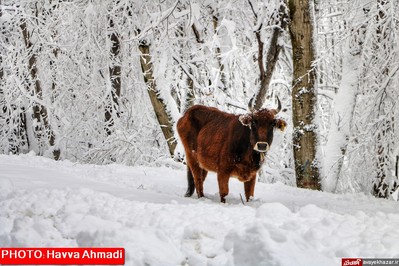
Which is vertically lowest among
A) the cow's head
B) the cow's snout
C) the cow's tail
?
the cow's tail

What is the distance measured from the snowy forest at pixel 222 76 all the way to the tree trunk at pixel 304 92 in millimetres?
20

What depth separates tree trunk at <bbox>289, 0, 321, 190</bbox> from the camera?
990cm

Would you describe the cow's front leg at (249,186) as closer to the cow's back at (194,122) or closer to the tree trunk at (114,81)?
the cow's back at (194,122)

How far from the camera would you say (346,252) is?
3947mm

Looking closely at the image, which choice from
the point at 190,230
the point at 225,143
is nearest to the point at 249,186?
the point at 225,143

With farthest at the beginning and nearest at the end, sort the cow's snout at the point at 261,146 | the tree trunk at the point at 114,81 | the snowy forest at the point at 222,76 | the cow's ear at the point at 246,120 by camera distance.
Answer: the tree trunk at the point at 114,81
the snowy forest at the point at 222,76
the cow's ear at the point at 246,120
the cow's snout at the point at 261,146

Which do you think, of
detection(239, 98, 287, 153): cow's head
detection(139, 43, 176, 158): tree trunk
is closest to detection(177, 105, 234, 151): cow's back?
detection(239, 98, 287, 153): cow's head

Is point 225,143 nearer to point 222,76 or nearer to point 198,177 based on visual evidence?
point 198,177

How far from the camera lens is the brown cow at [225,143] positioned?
7.07m

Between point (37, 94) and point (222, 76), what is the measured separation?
9027mm

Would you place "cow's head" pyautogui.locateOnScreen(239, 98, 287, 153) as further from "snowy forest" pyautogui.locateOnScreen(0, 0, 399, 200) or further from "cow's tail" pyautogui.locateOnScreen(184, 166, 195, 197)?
"cow's tail" pyautogui.locateOnScreen(184, 166, 195, 197)

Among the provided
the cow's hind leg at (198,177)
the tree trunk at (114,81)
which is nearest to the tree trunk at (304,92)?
the cow's hind leg at (198,177)

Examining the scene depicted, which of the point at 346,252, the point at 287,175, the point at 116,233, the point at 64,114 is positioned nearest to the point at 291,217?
the point at 346,252

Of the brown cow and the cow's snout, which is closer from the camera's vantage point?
the cow's snout
